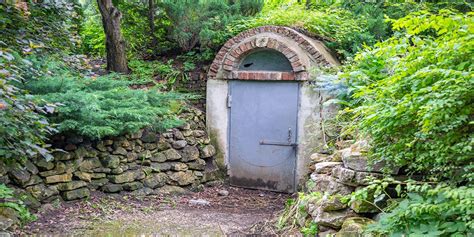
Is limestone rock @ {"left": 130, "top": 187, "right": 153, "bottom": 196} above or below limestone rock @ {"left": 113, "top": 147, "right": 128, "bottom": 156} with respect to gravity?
below

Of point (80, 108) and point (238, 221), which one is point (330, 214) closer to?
point (238, 221)

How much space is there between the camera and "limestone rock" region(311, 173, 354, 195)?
3.60 m

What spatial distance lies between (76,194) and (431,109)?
4.29m

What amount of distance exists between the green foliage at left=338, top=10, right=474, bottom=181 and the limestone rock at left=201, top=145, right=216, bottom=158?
12.7ft

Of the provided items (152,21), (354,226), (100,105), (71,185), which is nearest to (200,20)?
(152,21)

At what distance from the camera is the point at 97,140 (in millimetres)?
5738

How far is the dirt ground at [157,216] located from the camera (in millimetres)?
4531

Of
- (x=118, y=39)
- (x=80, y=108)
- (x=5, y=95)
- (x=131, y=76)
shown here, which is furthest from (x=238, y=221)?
(x=118, y=39)

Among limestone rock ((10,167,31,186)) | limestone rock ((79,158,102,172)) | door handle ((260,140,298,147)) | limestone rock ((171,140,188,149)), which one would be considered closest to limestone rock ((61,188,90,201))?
limestone rock ((79,158,102,172))

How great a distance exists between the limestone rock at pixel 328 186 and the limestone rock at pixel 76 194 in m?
2.85

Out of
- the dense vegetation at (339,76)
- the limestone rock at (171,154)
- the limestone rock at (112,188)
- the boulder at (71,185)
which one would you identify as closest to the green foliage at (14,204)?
the dense vegetation at (339,76)

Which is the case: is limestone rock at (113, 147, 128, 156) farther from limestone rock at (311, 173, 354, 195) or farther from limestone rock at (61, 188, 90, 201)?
limestone rock at (311, 173, 354, 195)

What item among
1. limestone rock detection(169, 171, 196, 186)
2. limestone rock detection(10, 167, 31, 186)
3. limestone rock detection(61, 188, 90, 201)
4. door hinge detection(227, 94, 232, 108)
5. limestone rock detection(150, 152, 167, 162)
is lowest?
limestone rock detection(169, 171, 196, 186)

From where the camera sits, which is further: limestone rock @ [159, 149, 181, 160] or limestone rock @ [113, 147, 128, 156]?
limestone rock @ [159, 149, 181, 160]
